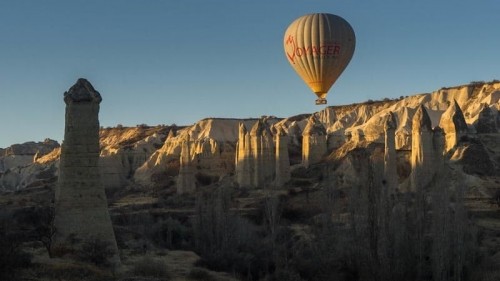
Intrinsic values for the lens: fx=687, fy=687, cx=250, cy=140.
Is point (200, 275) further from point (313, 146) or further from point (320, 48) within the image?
point (313, 146)

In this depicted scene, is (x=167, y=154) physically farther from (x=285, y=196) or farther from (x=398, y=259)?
(x=398, y=259)

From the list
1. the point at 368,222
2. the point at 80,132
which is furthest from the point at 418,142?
the point at 80,132

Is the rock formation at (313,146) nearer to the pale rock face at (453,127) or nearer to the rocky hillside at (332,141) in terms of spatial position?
the rocky hillside at (332,141)

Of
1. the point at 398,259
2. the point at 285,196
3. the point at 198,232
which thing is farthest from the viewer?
the point at 285,196

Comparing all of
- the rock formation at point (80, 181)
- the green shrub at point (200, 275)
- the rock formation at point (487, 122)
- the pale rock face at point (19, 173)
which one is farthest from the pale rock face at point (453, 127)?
the pale rock face at point (19, 173)

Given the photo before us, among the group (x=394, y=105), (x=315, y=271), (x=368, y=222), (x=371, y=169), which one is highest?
(x=394, y=105)

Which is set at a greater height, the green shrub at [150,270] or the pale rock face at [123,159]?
the pale rock face at [123,159]

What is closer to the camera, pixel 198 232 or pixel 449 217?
pixel 449 217

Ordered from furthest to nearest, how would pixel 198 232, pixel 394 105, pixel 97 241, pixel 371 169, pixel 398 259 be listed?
pixel 394 105 → pixel 198 232 → pixel 371 169 → pixel 398 259 → pixel 97 241
